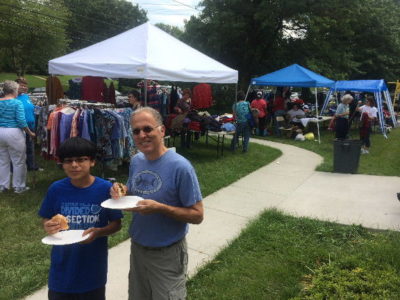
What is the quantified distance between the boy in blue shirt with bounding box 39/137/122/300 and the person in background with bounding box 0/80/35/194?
4163 mm

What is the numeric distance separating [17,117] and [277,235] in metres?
4.34

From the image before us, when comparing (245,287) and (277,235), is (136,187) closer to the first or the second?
(245,287)

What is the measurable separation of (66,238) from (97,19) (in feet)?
195

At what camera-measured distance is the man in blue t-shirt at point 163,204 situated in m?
2.06

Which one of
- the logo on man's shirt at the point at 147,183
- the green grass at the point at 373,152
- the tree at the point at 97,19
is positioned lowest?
the green grass at the point at 373,152

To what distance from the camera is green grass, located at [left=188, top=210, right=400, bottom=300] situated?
3252mm

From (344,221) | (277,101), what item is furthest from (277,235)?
(277,101)

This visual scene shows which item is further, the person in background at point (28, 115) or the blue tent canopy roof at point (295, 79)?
the blue tent canopy roof at point (295, 79)

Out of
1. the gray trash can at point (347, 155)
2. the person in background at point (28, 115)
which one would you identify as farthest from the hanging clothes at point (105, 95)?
the gray trash can at point (347, 155)

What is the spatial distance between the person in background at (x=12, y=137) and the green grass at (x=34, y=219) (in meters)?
0.28

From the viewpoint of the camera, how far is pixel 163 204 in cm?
200

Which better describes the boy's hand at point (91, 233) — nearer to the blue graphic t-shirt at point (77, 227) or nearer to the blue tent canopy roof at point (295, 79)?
the blue graphic t-shirt at point (77, 227)

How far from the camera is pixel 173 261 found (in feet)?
7.08

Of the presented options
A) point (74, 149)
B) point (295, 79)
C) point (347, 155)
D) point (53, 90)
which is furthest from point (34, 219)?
point (295, 79)
